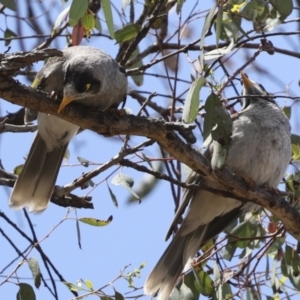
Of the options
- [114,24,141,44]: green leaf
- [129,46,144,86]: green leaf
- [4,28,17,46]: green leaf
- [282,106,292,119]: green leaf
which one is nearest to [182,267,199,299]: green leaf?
[282,106,292,119]: green leaf

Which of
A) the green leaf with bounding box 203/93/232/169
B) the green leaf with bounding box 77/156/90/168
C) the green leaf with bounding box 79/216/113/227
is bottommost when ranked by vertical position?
the green leaf with bounding box 203/93/232/169

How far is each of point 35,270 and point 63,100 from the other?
0.80 meters

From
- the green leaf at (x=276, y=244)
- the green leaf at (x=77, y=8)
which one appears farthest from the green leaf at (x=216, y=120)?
the green leaf at (x=276, y=244)

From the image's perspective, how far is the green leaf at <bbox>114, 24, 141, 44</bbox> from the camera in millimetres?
4034

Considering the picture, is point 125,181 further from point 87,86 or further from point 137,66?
point 137,66

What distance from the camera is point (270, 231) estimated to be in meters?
4.20

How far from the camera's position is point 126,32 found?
4055 mm

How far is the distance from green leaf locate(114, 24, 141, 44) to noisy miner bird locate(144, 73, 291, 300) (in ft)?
2.55

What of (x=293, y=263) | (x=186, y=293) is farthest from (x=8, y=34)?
(x=293, y=263)

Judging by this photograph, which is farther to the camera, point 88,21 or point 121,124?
point 88,21

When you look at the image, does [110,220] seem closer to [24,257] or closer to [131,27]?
[24,257]

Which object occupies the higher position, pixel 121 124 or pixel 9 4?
pixel 9 4

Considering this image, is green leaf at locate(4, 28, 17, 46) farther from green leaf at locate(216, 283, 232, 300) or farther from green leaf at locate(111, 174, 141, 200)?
green leaf at locate(216, 283, 232, 300)

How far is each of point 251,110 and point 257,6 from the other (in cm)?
107
